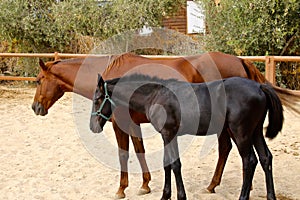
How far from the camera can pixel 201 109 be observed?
10.7ft

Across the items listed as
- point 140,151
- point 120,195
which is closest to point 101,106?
point 140,151

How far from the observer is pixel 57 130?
21.7 ft

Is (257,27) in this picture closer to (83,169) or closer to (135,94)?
(83,169)

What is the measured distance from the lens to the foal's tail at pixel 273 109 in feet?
10.8

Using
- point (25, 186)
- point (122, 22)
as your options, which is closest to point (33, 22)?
point (122, 22)

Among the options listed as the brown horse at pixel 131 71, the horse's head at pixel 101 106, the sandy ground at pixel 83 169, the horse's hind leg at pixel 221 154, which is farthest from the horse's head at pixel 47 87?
the horse's hind leg at pixel 221 154

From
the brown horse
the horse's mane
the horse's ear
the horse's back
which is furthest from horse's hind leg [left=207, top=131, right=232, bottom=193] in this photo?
the horse's ear

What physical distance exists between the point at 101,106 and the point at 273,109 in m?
1.39

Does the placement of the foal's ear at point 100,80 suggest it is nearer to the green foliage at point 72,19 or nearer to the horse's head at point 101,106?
the horse's head at point 101,106

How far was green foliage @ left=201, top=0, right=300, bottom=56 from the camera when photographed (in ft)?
27.6

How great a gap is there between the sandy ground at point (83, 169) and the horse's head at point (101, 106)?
2.77 feet

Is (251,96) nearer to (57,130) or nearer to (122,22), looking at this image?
(57,130)

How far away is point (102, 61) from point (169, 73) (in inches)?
28.7

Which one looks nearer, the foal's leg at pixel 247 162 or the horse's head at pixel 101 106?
the foal's leg at pixel 247 162
